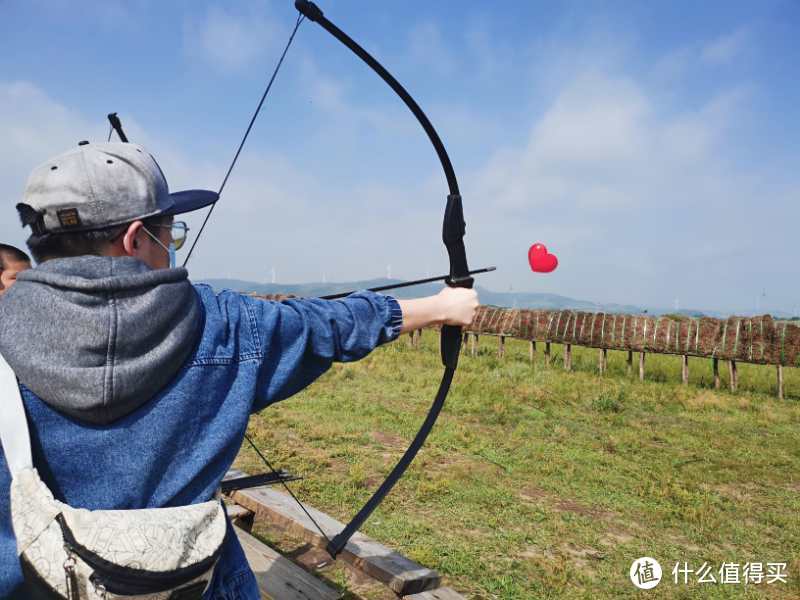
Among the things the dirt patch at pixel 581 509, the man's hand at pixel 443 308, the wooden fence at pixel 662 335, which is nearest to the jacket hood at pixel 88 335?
the man's hand at pixel 443 308

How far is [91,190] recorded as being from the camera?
113 cm

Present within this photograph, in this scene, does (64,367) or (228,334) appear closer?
(64,367)

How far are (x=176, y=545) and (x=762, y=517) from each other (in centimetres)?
516

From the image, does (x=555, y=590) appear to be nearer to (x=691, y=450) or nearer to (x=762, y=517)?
(x=762, y=517)

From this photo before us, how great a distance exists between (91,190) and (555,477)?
16.9 ft

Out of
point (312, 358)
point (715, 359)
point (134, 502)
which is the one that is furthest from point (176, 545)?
point (715, 359)

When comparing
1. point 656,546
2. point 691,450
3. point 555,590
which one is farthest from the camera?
point 691,450

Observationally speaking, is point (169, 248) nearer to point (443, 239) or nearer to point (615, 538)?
point (443, 239)

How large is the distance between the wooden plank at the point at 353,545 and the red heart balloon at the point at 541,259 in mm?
1498

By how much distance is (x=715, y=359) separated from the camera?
10258 mm

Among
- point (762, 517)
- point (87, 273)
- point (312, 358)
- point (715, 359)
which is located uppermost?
point (87, 273)

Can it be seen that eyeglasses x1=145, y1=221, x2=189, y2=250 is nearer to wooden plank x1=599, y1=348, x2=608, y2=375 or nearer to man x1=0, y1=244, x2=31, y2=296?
man x1=0, y1=244, x2=31, y2=296

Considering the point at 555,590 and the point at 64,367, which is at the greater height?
the point at 64,367

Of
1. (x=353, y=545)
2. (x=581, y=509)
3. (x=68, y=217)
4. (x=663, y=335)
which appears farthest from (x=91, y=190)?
(x=663, y=335)
